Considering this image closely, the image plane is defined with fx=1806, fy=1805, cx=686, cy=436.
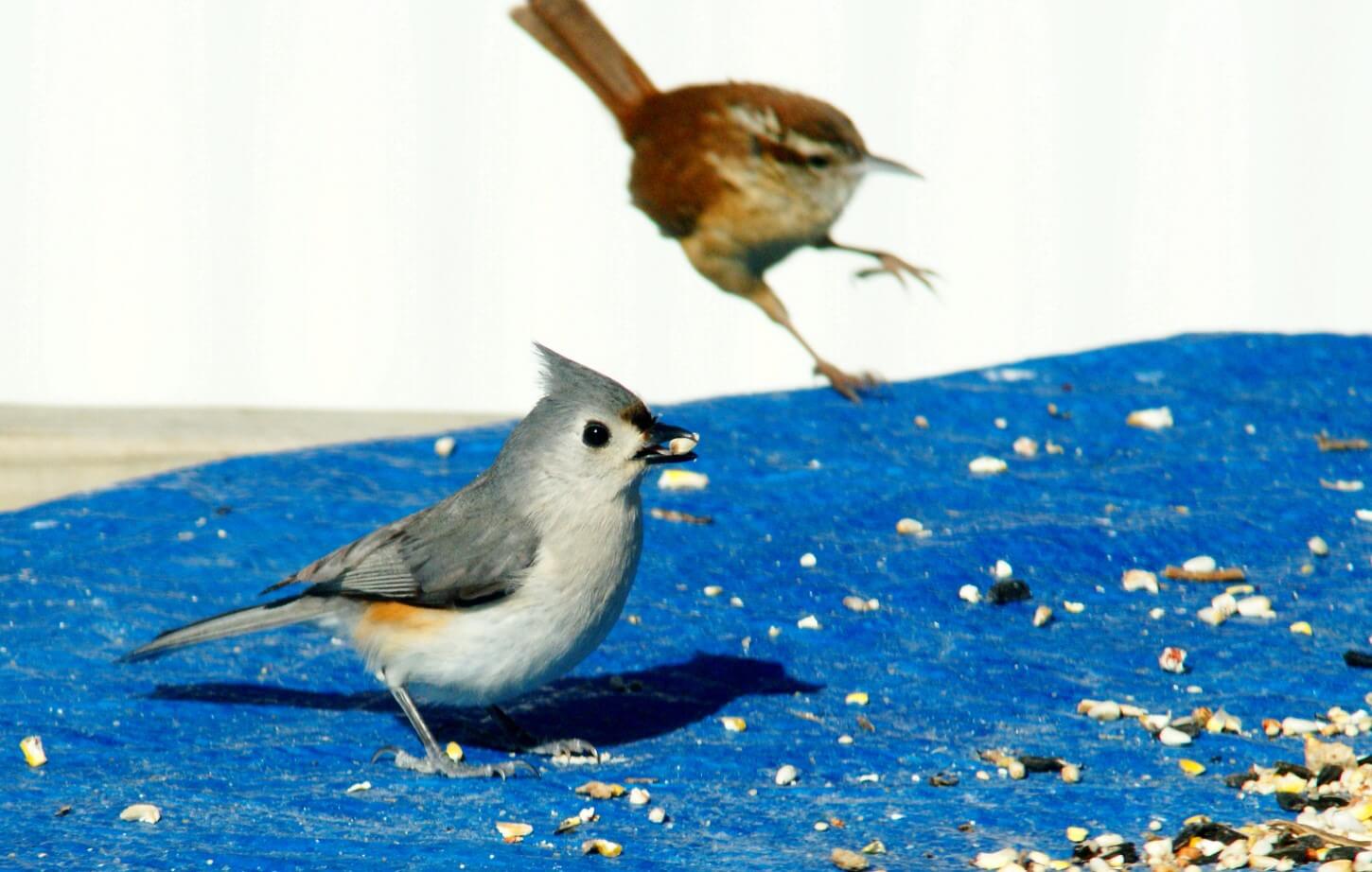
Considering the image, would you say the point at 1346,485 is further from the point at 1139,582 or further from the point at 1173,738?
the point at 1173,738

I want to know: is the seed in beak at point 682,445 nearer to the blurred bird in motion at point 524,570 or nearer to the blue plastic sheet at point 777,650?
the blurred bird in motion at point 524,570

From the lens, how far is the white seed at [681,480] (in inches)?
186

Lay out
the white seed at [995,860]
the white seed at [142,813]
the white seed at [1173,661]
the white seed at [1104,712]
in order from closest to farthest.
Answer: the white seed at [995,860] → the white seed at [142,813] → the white seed at [1104,712] → the white seed at [1173,661]

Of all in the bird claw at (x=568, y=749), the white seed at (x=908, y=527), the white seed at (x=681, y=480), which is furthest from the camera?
the white seed at (x=681, y=480)

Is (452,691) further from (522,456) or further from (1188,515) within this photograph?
(1188,515)

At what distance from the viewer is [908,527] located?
4.45 metres

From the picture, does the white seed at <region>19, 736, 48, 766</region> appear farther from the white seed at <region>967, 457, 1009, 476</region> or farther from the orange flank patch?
the white seed at <region>967, 457, 1009, 476</region>

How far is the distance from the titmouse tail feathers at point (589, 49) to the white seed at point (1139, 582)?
2330mm

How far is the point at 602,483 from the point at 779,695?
69cm

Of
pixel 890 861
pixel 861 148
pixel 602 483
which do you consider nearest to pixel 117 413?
pixel 861 148

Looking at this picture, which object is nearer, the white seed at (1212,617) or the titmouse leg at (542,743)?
the titmouse leg at (542,743)

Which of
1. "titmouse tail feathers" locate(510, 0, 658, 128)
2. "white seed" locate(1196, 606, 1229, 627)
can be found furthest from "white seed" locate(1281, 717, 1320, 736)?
"titmouse tail feathers" locate(510, 0, 658, 128)

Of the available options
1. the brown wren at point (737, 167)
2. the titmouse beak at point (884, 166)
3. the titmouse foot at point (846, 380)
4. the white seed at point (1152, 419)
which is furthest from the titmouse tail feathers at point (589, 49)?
the white seed at point (1152, 419)

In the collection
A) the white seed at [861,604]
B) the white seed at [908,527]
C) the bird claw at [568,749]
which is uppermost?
the white seed at [908,527]
